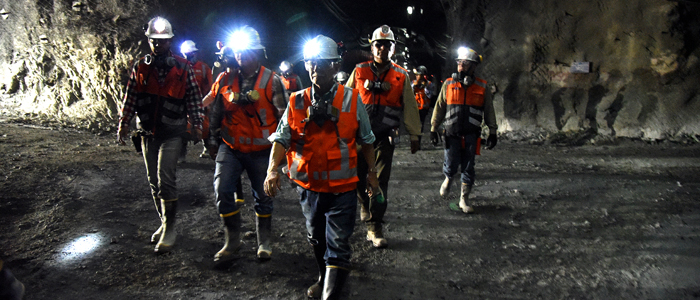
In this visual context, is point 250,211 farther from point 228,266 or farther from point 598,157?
point 598,157

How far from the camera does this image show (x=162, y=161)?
3.94m

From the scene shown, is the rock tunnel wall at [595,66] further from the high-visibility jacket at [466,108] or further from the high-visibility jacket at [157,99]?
the high-visibility jacket at [157,99]

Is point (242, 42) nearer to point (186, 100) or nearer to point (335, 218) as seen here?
point (186, 100)

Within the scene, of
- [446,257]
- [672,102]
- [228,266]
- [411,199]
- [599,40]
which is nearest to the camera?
[228,266]

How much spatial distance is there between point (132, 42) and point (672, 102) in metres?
12.8

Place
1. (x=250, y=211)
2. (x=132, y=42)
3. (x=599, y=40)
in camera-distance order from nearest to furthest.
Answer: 1. (x=250, y=211)
2. (x=599, y=40)
3. (x=132, y=42)

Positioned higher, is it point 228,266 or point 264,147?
point 264,147

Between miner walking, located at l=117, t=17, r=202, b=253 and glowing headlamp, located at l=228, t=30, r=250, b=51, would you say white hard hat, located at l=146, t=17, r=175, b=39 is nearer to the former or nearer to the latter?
miner walking, located at l=117, t=17, r=202, b=253

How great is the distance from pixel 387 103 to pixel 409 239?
4.56 feet

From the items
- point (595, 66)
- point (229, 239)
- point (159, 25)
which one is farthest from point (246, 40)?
point (595, 66)

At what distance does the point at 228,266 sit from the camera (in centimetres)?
371

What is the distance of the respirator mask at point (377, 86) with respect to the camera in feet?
13.7

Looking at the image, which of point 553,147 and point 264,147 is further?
point 553,147

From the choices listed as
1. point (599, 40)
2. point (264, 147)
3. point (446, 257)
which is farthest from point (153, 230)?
point (599, 40)
